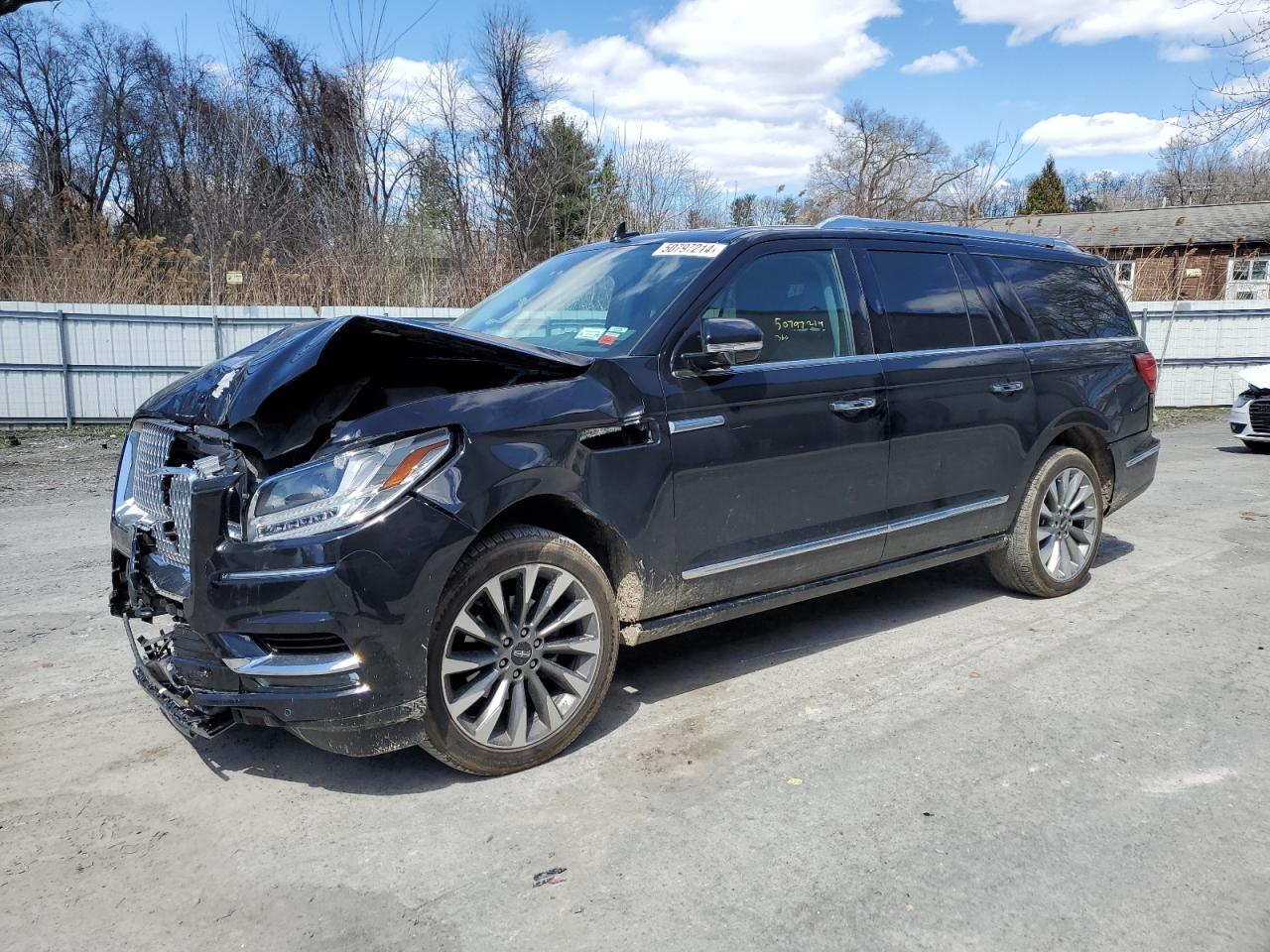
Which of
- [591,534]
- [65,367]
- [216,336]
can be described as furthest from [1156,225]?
[591,534]

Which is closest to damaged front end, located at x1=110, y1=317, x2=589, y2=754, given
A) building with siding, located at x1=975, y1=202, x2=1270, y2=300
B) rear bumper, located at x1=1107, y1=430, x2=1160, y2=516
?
rear bumper, located at x1=1107, y1=430, x2=1160, y2=516

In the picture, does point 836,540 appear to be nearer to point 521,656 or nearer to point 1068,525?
point 521,656

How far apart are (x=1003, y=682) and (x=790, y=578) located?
109 centimetres

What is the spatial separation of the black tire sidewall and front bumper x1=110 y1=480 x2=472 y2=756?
3.57 m

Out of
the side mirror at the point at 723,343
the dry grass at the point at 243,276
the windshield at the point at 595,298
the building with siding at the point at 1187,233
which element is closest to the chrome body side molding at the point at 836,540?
the side mirror at the point at 723,343

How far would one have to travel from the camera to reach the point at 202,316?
15242 millimetres

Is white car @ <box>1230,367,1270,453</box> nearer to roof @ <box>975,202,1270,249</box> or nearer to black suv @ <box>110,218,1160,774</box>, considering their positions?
black suv @ <box>110,218,1160,774</box>

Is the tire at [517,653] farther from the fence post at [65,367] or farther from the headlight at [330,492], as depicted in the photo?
the fence post at [65,367]

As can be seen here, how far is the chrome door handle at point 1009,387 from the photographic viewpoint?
515cm

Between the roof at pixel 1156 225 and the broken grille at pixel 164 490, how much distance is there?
40186 millimetres

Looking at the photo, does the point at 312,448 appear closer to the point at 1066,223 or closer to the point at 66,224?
the point at 66,224

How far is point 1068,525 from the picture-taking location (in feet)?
18.8

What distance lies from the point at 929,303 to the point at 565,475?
245 centimetres

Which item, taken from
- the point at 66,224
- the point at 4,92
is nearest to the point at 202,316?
the point at 66,224
